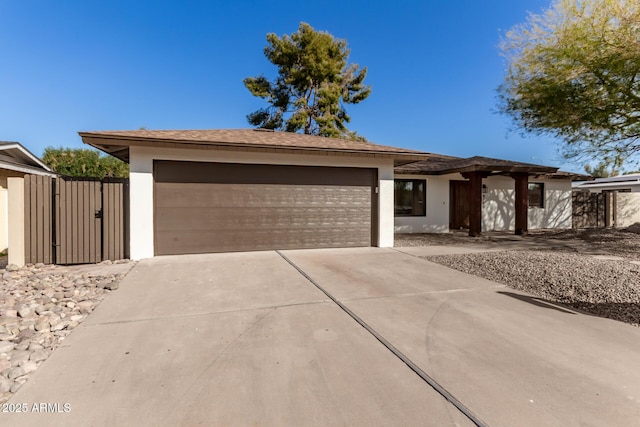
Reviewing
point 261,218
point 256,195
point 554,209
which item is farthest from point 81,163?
point 554,209

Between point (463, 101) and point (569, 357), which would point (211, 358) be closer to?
point (569, 357)

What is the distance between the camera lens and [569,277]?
5402mm

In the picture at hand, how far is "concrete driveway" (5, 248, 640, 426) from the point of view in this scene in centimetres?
206

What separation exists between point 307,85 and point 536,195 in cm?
1493

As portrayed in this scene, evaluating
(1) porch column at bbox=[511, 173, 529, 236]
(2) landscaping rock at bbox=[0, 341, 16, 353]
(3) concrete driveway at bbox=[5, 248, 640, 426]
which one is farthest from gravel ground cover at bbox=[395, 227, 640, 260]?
(2) landscaping rock at bbox=[0, 341, 16, 353]

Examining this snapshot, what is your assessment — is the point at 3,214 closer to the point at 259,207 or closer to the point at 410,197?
the point at 259,207

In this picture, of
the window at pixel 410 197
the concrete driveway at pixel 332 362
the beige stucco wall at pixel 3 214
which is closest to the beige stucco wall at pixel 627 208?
the window at pixel 410 197

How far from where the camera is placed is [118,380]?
242 centimetres

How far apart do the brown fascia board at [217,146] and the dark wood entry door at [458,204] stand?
5635mm

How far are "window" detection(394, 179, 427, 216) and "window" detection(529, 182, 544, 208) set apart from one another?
6.06 metres

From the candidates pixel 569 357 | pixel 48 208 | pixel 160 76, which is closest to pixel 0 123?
pixel 160 76

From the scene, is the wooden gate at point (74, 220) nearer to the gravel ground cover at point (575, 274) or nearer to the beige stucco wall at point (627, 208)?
the gravel ground cover at point (575, 274)

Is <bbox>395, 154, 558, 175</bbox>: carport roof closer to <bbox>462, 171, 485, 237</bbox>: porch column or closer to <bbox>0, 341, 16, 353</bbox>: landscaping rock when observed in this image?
<bbox>462, 171, 485, 237</bbox>: porch column

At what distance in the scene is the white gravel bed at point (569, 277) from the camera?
4273mm
